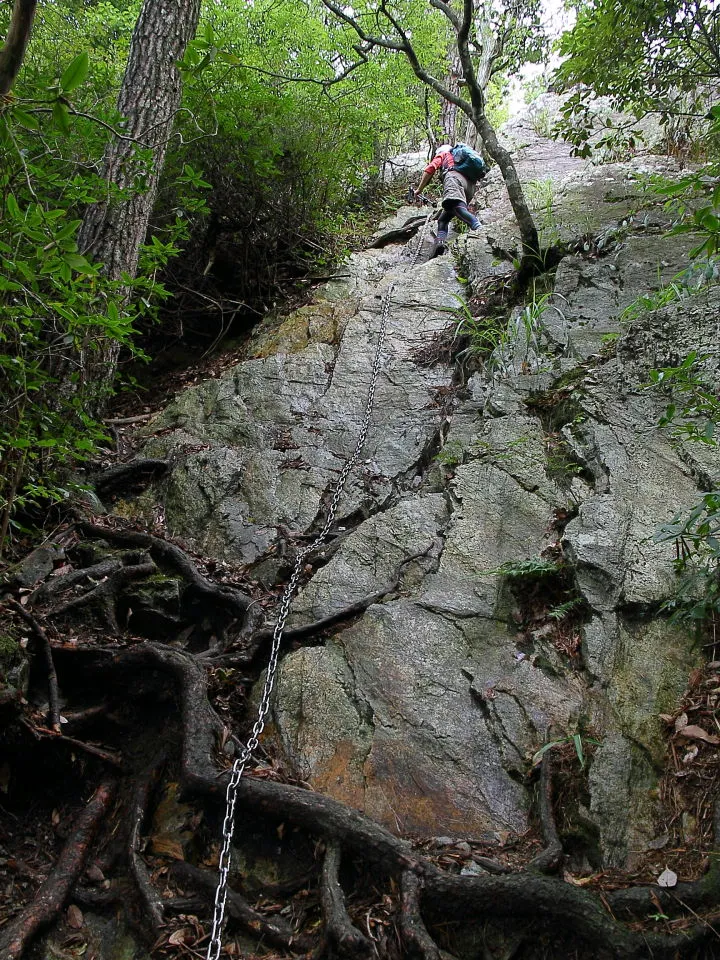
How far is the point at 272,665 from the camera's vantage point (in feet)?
11.5

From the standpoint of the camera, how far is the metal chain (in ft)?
8.30

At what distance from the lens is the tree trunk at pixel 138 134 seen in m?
5.07

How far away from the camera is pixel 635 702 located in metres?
3.32

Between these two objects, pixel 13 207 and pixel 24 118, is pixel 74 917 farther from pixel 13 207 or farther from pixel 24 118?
pixel 24 118

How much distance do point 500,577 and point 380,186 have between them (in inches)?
399

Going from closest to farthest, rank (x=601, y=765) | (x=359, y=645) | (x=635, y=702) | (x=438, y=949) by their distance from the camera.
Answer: (x=438, y=949), (x=601, y=765), (x=635, y=702), (x=359, y=645)

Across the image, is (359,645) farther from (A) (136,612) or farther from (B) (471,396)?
(B) (471,396)

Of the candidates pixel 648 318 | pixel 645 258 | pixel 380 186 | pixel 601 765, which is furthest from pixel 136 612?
pixel 380 186

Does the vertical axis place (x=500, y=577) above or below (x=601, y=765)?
above

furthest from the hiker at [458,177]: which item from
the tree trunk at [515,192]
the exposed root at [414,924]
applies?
the exposed root at [414,924]

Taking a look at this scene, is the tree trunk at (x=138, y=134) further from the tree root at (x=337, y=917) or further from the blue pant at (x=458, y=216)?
the blue pant at (x=458, y=216)

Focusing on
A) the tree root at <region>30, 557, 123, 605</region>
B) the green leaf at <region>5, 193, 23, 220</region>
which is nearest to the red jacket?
the tree root at <region>30, 557, 123, 605</region>

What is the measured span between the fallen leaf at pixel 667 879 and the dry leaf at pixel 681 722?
0.72m

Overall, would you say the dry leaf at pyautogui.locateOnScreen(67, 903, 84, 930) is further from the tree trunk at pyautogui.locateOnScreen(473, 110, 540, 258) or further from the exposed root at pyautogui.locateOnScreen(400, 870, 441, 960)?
the tree trunk at pyautogui.locateOnScreen(473, 110, 540, 258)
